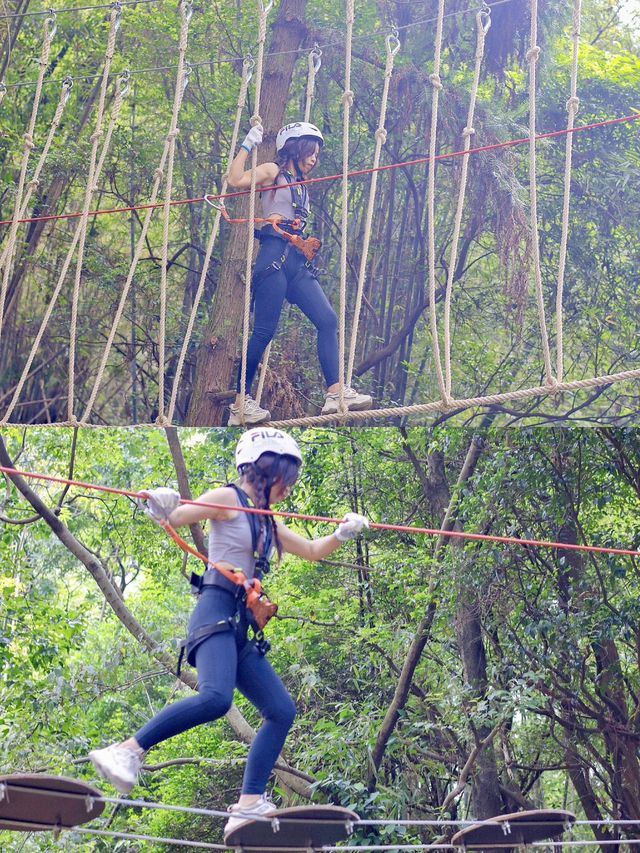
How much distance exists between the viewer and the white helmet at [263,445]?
260cm

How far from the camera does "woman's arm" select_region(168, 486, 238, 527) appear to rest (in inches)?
96.3

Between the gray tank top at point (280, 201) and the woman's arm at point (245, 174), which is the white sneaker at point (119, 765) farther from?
the gray tank top at point (280, 201)

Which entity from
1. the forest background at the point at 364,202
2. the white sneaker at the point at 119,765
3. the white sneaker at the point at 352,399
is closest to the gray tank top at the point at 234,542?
the white sneaker at the point at 119,765

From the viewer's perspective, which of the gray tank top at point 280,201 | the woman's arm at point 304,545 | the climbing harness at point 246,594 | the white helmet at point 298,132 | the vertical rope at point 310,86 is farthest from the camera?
the vertical rope at point 310,86

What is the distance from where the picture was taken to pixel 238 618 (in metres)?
2.54

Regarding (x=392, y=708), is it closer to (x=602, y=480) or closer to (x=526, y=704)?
(x=526, y=704)

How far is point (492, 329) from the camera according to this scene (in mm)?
6930

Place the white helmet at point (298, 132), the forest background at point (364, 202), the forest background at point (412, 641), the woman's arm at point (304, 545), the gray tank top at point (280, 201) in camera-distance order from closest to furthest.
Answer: the woman's arm at point (304, 545) < the white helmet at point (298, 132) < the gray tank top at point (280, 201) < the forest background at point (412, 641) < the forest background at point (364, 202)

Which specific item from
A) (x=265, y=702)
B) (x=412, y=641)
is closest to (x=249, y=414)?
(x=412, y=641)

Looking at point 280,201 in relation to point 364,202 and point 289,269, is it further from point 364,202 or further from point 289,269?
point 364,202

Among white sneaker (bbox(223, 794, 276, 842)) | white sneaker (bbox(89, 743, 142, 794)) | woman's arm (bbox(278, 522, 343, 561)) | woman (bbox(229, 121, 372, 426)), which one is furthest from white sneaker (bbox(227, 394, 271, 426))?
white sneaker (bbox(89, 743, 142, 794))

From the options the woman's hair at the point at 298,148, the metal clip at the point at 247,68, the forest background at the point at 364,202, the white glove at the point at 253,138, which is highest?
the forest background at the point at 364,202

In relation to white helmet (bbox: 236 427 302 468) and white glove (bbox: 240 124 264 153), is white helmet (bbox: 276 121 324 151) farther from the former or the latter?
white helmet (bbox: 236 427 302 468)

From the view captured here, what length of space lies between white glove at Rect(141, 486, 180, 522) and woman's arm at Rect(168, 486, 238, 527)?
15 mm
